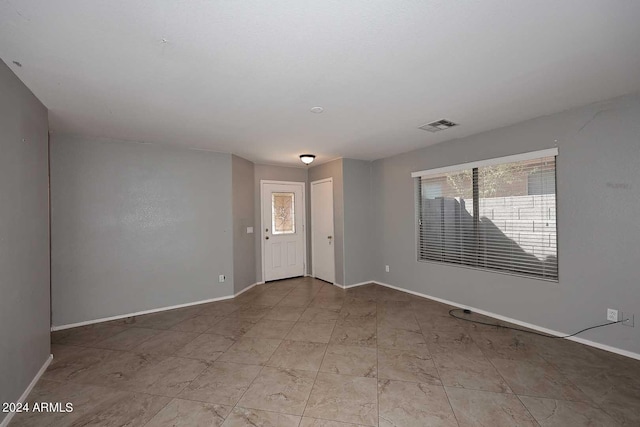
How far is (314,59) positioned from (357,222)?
3633mm

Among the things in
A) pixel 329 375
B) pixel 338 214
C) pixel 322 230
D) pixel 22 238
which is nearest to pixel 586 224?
pixel 329 375

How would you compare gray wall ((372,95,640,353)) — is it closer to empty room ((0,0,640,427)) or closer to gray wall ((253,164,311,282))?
empty room ((0,0,640,427))

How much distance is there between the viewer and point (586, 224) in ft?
9.27

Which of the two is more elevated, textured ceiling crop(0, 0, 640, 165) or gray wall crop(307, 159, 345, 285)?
textured ceiling crop(0, 0, 640, 165)

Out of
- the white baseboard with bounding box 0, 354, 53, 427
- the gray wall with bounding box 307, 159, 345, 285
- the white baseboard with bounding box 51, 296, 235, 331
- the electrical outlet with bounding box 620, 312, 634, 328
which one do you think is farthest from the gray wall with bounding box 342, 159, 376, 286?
the white baseboard with bounding box 0, 354, 53, 427

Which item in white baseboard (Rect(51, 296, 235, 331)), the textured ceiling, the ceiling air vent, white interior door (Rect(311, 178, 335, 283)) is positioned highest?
the textured ceiling

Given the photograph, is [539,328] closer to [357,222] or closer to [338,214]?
[357,222]

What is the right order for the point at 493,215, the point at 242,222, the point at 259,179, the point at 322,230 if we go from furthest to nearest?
the point at 322,230, the point at 259,179, the point at 242,222, the point at 493,215

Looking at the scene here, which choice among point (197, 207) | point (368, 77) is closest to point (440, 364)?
point (368, 77)

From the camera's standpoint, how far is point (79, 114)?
9.33 feet

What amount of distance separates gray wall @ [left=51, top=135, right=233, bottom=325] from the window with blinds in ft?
10.9

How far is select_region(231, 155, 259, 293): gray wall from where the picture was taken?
4715 mm

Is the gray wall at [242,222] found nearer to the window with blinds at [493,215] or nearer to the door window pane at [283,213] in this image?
the door window pane at [283,213]

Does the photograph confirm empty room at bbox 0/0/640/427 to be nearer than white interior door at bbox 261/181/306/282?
Yes
